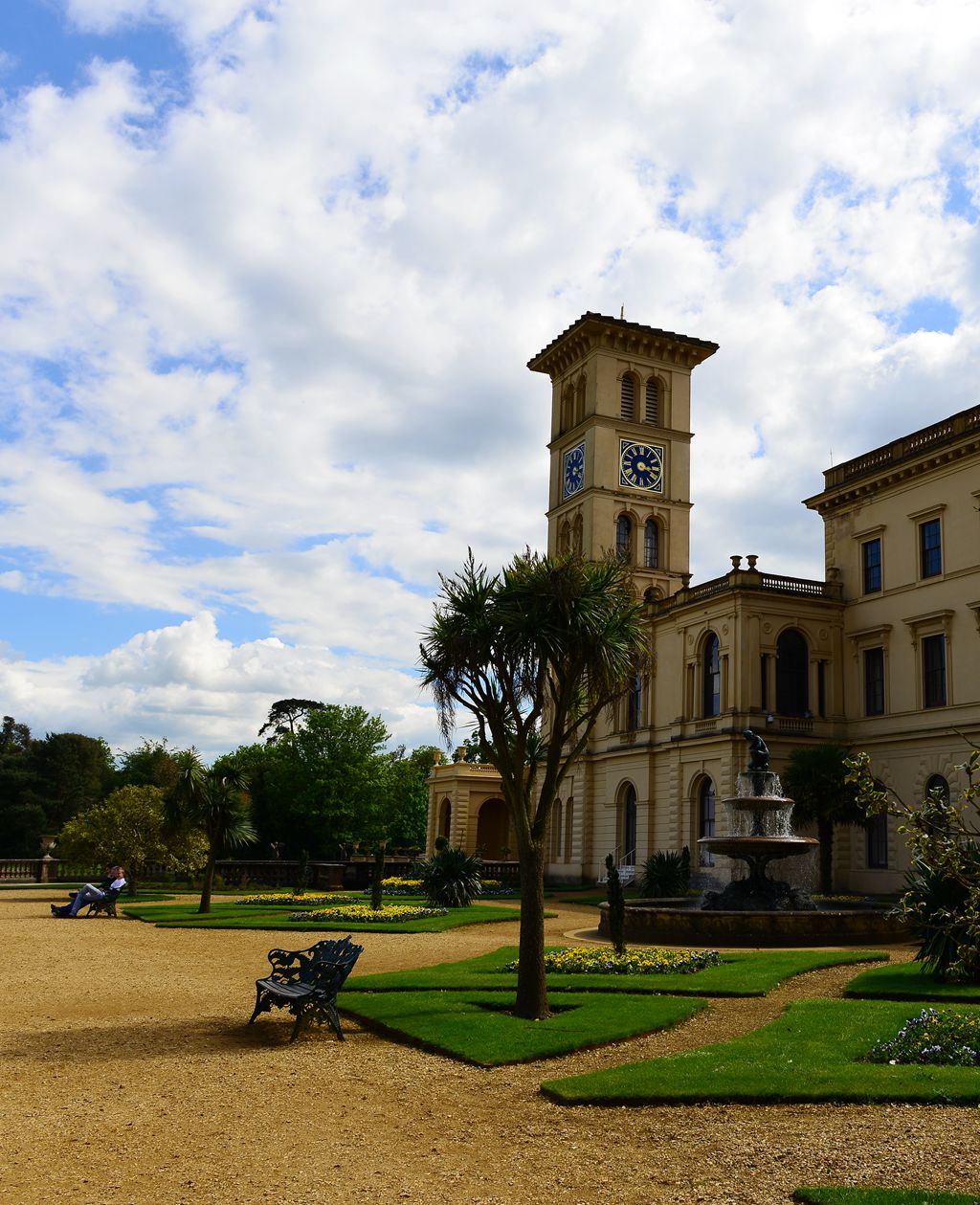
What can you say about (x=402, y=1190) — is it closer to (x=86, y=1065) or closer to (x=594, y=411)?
(x=86, y=1065)

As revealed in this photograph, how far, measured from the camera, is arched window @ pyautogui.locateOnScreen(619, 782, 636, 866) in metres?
47.6

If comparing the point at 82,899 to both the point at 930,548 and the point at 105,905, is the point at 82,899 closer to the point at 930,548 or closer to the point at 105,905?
the point at 105,905

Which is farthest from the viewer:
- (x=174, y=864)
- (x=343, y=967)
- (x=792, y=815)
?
(x=174, y=864)

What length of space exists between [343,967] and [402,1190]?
5.67 m

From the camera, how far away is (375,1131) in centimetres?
838

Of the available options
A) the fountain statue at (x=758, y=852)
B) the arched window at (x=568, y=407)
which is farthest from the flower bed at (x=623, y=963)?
the arched window at (x=568, y=407)

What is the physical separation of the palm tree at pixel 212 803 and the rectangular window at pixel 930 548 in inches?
933

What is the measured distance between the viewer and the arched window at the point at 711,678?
43.3 meters

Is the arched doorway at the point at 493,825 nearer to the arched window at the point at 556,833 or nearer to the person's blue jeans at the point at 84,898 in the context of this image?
the arched window at the point at 556,833

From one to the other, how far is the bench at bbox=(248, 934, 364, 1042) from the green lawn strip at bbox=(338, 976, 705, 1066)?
71 centimetres

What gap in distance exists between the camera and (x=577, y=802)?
5091cm

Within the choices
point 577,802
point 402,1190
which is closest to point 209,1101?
point 402,1190

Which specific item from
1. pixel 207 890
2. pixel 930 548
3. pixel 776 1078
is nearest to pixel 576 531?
pixel 930 548

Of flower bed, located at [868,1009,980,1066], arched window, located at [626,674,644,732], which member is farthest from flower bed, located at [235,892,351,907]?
flower bed, located at [868,1009,980,1066]
